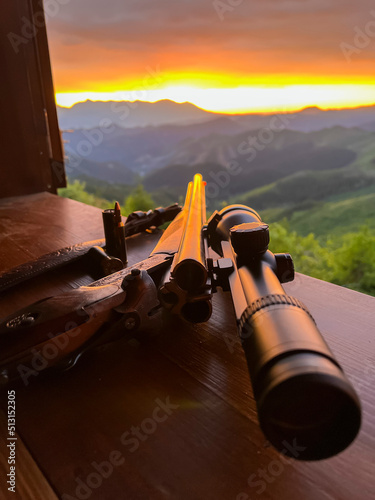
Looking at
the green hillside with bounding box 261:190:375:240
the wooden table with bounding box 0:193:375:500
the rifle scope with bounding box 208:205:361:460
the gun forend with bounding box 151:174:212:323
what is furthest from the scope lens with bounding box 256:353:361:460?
the green hillside with bounding box 261:190:375:240

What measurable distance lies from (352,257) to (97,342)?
4.79m

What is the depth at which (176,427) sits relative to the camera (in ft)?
1.73

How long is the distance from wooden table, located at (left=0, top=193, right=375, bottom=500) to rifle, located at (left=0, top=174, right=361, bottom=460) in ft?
0.23

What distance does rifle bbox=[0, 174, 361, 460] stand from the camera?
338mm

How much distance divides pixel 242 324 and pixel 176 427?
21 centimetres

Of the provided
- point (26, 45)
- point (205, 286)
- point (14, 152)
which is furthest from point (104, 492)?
point (26, 45)

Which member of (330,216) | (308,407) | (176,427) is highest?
(308,407)

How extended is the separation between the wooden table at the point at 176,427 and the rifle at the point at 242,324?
7cm

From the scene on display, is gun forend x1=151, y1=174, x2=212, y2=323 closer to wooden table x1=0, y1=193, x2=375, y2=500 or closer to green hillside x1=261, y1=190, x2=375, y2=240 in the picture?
wooden table x1=0, y1=193, x2=375, y2=500

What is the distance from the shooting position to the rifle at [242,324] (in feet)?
1.11

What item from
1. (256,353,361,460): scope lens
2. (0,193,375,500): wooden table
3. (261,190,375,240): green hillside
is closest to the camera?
(256,353,361,460): scope lens

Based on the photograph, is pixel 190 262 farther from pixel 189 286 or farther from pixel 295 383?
pixel 295 383

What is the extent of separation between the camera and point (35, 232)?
1.46 meters

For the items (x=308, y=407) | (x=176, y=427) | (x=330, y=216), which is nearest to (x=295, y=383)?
(x=308, y=407)
